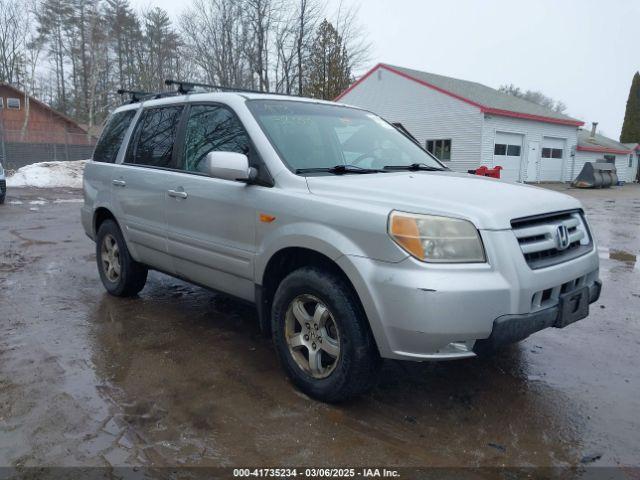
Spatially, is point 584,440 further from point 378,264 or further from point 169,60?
point 169,60

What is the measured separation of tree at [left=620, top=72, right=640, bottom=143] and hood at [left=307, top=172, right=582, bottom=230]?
1924 inches

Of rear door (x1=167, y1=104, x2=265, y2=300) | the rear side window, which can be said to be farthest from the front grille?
the rear side window

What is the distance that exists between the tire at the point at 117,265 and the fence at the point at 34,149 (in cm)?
2176

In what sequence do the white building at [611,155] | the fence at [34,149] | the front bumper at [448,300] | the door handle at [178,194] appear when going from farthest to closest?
the white building at [611,155]
the fence at [34,149]
the door handle at [178,194]
the front bumper at [448,300]

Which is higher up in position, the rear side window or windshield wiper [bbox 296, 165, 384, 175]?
the rear side window

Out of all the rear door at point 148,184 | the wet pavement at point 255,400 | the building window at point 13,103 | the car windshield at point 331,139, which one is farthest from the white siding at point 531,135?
the building window at point 13,103

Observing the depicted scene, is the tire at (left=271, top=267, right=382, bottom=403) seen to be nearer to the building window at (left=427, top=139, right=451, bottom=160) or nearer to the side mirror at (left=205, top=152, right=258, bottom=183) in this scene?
the side mirror at (left=205, top=152, right=258, bottom=183)

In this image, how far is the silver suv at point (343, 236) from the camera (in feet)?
8.41

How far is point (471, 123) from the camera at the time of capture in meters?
24.9

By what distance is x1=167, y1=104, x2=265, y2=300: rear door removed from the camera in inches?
135

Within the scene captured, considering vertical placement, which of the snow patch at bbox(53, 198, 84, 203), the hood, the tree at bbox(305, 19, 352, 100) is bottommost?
the snow patch at bbox(53, 198, 84, 203)

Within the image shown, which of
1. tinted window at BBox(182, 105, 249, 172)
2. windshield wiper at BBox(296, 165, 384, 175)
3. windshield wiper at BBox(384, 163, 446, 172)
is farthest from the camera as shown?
windshield wiper at BBox(384, 163, 446, 172)

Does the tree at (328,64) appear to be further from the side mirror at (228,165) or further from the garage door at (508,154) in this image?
the side mirror at (228,165)

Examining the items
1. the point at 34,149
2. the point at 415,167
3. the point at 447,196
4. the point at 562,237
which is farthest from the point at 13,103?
the point at 562,237
